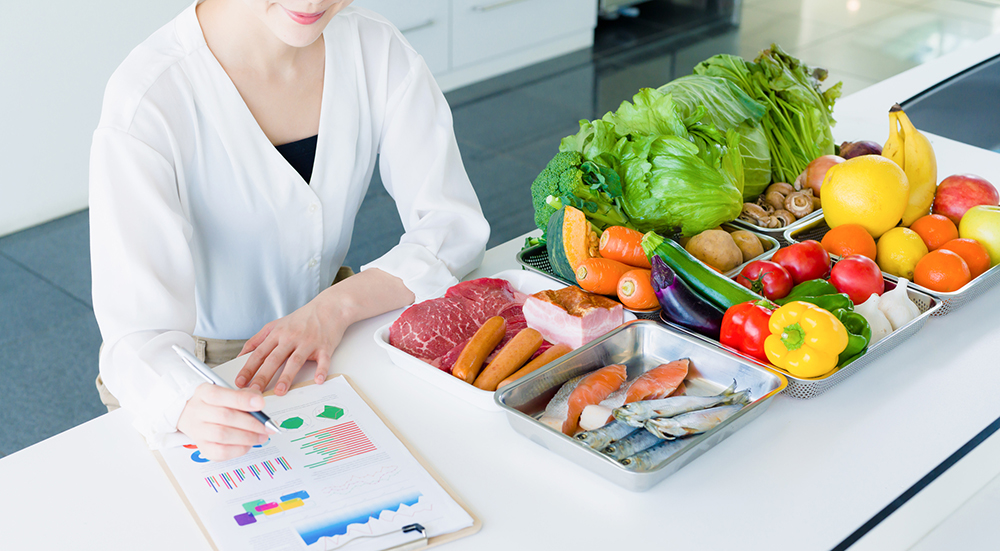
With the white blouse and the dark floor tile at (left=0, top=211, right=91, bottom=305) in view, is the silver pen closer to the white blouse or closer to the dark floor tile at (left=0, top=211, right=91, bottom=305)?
the white blouse

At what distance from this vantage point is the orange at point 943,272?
1254 millimetres

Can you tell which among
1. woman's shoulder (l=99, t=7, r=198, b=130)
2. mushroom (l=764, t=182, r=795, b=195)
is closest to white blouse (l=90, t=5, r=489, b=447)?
woman's shoulder (l=99, t=7, r=198, b=130)

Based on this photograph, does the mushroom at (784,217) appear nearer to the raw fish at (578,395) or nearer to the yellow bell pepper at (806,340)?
the yellow bell pepper at (806,340)

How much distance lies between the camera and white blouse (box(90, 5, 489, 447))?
1111mm

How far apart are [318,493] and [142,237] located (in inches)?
17.9

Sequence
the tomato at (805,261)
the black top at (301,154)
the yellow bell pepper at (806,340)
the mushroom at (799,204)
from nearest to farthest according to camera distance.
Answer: the yellow bell pepper at (806,340)
the tomato at (805,261)
the black top at (301,154)
the mushroom at (799,204)

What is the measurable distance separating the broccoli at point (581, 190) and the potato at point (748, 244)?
0.18 meters

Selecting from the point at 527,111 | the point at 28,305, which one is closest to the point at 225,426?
the point at 28,305

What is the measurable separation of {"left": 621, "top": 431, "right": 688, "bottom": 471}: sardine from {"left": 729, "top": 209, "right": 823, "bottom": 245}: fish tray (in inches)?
23.4

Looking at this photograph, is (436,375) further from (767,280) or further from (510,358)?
(767,280)

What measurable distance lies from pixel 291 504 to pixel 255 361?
0.30 meters

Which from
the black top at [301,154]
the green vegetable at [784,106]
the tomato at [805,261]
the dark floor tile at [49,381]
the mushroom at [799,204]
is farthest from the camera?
the dark floor tile at [49,381]

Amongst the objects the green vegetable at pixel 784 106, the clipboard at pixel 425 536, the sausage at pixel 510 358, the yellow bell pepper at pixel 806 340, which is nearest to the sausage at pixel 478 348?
the sausage at pixel 510 358

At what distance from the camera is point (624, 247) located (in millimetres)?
1268
